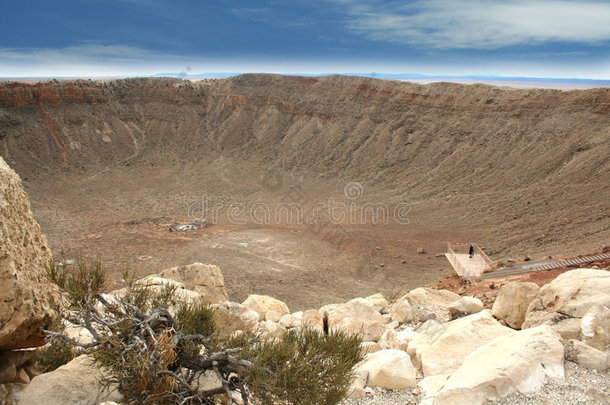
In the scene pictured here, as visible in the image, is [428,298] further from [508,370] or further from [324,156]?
[324,156]

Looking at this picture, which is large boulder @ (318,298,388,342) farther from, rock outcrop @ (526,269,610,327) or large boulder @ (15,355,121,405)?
large boulder @ (15,355,121,405)

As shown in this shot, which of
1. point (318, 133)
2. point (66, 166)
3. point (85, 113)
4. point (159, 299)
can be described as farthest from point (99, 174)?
point (159, 299)

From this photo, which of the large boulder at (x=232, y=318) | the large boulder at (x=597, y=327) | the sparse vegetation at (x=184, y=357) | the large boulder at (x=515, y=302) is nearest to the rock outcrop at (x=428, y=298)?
the large boulder at (x=515, y=302)

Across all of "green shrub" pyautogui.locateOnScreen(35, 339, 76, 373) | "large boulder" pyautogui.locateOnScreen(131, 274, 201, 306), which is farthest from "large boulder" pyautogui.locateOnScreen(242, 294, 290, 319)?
"green shrub" pyautogui.locateOnScreen(35, 339, 76, 373)

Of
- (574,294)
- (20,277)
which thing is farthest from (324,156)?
(20,277)

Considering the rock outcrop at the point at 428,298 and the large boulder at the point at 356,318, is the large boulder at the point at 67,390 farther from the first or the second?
the rock outcrop at the point at 428,298

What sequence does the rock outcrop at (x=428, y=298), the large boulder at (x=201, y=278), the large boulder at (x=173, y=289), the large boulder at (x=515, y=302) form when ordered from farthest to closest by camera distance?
1. the large boulder at (x=201, y=278)
2. the rock outcrop at (x=428, y=298)
3. the large boulder at (x=515, y=302)
4. the large boulder at (x=173, y=289)
